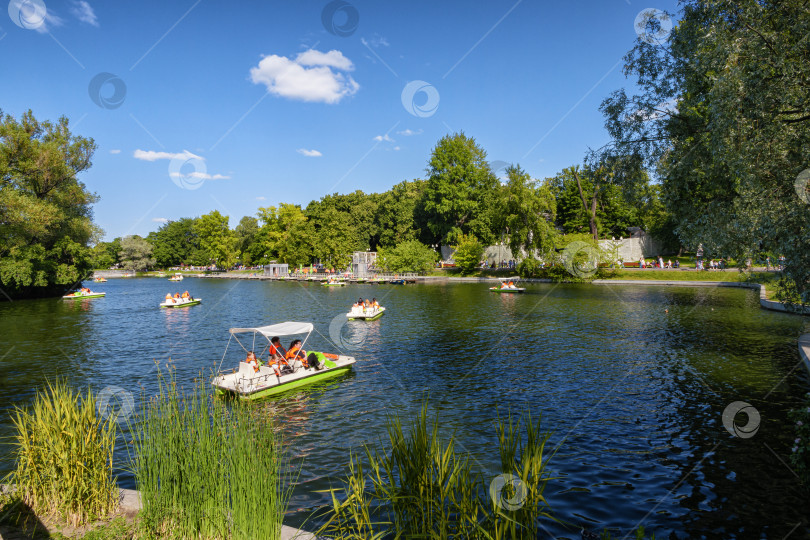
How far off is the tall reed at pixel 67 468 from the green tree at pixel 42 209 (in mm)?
50513

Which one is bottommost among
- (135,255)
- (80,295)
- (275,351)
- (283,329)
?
(275,351)

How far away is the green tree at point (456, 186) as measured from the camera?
92.9m

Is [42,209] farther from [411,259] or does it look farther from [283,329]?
[411,259]

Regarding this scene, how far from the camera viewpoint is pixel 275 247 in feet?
416

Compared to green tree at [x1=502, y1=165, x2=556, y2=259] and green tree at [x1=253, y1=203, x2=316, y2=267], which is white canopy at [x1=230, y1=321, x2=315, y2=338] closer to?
green tree at [x1=502, y1=165, x2=556, y2=259]

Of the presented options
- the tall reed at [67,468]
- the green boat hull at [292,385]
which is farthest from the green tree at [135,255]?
the tall reed at [67,468]

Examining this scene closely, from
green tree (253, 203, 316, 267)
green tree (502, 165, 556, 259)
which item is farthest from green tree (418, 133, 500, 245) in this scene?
green tree (253, 203, 316, 267)

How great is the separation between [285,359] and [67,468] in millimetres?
11610

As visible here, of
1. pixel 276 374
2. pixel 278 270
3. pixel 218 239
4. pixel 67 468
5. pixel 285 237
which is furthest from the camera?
pixel 218 239

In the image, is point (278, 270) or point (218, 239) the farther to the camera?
point (218, 239)

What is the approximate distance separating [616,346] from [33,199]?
201 feet

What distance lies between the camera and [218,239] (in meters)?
142

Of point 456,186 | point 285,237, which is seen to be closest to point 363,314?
point 456,186

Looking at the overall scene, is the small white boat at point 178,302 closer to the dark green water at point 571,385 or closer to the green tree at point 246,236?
the dark green water at point 571,385
